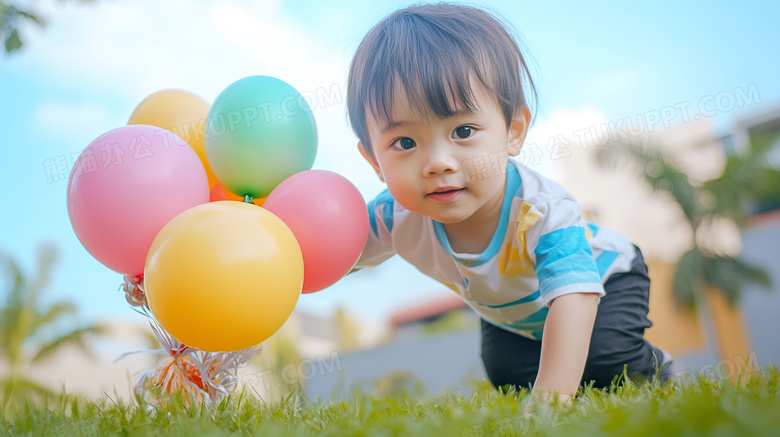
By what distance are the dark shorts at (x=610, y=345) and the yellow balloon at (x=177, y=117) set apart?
4.25 ft

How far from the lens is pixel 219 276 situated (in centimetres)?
138

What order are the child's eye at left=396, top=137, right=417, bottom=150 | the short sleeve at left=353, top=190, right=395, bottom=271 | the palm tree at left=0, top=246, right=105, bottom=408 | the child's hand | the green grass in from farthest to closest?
the palm tree at left=0, top=246, right=105, bottom=408 → the short sleeve at left=353, top=190, right=395, bottom=271 → the child's eye at left=396, top=137, right=417, bottom=150 → the child's hand → the green grass

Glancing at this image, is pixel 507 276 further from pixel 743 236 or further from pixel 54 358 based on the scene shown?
pixel 54 358

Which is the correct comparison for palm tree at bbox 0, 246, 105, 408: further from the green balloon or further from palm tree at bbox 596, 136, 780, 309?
the green balloon

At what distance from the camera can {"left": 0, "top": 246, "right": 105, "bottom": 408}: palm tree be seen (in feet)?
41.3

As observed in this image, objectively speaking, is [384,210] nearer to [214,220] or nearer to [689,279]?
[214,220]

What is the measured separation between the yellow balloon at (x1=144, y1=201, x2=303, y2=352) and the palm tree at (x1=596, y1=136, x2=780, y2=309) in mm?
10770

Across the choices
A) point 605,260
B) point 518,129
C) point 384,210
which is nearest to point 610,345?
point 605,260

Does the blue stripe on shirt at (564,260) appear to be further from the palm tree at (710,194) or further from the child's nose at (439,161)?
the palm tree at (710,194)

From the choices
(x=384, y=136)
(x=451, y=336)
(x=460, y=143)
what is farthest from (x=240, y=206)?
(x=451, y=336)

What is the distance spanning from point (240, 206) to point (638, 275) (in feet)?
5.16

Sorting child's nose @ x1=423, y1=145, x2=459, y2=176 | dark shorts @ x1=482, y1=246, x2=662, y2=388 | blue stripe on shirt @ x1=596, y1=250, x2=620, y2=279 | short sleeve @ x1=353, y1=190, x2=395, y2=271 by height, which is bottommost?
dark shorts @ x1=482, y1=246, x2=662, y2=388

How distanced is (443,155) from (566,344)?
603 mm

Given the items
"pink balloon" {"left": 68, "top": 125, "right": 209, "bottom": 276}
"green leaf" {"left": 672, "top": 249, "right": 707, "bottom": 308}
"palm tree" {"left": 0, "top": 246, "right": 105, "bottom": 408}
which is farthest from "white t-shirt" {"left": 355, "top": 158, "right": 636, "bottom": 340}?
"palm tree" {"left": 0, "top": 246, "right": 105, "bottom": 408}
